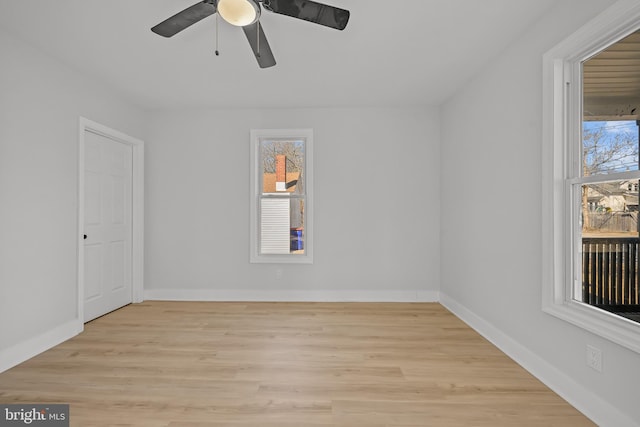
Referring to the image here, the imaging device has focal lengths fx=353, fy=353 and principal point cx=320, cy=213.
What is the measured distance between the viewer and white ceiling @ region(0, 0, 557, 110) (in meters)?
2.42

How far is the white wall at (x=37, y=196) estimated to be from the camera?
268 centimetres

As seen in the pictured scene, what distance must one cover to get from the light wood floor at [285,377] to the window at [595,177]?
667mm

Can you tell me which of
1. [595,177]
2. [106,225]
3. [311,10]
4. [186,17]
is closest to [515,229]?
[595,177]

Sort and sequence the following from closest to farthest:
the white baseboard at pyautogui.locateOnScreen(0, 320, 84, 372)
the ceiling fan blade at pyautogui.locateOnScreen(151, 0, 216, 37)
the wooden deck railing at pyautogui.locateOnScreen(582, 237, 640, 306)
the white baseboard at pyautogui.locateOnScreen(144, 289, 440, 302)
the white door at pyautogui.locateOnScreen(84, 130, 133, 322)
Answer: the wooden deck railing at pyautogui.locateOnScreen(582, 237, 640, 306) < the ceiling fan blade at pyautogui.locateOnScreen(151, 0, 216, 37) < the white baseboard at pyautogui.locateOnScreen(0, 320, 84, 372) < the white door at pyautogui.locateOnScreen(84, 130, 133, 322) < the white baseboard at pyautogui.locateOnScreen(144, 289, 440, 302)

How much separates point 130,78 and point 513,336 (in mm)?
4309

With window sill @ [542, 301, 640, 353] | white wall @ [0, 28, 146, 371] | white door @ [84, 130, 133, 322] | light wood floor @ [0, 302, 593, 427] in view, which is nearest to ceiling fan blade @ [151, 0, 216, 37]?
white wall @ [0, 28, 146, 371]

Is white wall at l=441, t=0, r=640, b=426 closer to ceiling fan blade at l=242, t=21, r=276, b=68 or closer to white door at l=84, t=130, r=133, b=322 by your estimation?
ceiling fan blade at l=242, t=21, r=276, b=68

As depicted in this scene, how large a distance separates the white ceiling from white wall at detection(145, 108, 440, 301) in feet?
1.47

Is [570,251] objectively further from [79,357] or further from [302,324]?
[79,357]

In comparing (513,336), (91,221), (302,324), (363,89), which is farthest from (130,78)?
A: (513,336)

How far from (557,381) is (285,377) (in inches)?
70.2

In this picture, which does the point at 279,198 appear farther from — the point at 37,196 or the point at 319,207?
the point at 37,196

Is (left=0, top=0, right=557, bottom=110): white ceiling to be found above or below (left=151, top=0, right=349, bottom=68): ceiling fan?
above

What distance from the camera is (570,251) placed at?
2.30 m
